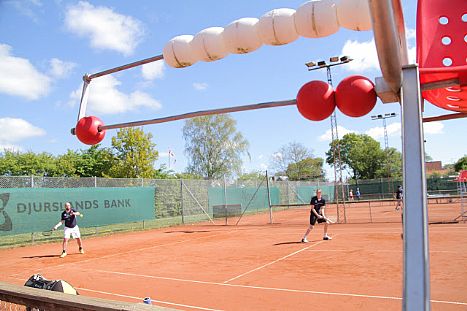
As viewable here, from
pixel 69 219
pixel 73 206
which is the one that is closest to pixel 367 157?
pixel 73 206

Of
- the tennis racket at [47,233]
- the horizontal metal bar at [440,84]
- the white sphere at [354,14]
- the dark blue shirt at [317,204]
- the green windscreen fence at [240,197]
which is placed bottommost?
the tennis racket at [47,233]

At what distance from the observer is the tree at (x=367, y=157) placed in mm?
82312

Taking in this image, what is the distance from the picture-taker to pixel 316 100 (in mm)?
1788

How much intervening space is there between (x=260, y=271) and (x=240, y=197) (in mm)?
21994

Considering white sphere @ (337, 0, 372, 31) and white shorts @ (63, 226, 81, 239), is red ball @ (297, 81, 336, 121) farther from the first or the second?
white shorts @ (63, 226, 81, 239)

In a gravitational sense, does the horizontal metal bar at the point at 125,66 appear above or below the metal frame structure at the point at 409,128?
above

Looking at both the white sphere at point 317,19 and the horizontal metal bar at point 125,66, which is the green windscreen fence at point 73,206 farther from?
the white sphere at point 317,19

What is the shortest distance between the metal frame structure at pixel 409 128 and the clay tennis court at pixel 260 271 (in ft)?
17.6

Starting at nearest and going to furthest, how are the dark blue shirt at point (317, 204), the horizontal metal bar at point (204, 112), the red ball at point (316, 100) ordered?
the red ball at point (316, 100), the horizontal metal bar at point (204, 112), the dark blue shirt at point (317, 204)

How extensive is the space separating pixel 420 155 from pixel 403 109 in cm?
18

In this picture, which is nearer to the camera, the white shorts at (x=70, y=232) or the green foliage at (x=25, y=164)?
the white shorts at (x=70, y=232)

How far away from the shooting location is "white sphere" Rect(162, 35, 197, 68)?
6.82ft

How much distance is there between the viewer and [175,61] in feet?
6.97

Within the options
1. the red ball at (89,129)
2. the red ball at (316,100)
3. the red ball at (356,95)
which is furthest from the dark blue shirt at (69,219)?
the red ball at (356,95)
